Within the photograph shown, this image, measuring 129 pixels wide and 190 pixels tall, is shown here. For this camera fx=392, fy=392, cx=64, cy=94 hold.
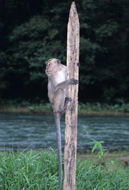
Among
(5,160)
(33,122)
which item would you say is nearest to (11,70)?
(33,122)

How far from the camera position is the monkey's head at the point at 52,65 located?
4336mm

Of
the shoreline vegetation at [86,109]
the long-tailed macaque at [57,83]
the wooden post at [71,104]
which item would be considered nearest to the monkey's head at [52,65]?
the long-tailed macaque at [57,83]

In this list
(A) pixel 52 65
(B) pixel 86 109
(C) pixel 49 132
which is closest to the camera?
(A) pixel 52 65

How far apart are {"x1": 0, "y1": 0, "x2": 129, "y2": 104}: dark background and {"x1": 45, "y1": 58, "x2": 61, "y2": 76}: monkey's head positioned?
1655 centimetres

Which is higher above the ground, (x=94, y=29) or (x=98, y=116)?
(x=94, y=29)

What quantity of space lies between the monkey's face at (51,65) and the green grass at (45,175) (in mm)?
1610

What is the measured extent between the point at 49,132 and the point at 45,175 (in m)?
7.91

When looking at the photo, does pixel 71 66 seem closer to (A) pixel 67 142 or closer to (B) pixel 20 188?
(A) pixel 67 142

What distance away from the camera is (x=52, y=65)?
14.2 ft

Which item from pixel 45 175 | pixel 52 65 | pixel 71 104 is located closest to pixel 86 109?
pixel 45 175

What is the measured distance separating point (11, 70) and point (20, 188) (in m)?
18.6

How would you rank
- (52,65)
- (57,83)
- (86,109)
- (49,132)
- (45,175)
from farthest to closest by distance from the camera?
(86,109) → (49,132) → (45,175) → (57,83) → (52,65)

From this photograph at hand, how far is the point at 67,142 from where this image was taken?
449 cm

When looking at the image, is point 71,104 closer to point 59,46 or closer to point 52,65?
point 52,65
